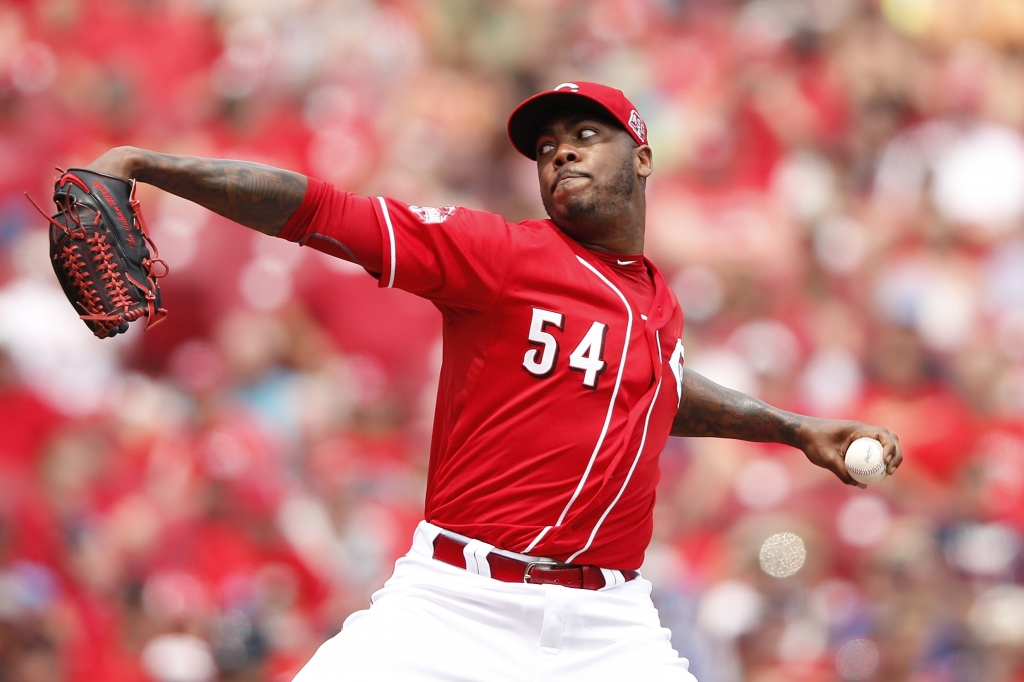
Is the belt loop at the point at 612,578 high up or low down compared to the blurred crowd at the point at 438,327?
down

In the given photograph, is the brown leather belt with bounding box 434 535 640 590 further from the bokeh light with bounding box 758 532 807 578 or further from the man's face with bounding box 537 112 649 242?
the bokeh light with bounding box 758 532 807 578

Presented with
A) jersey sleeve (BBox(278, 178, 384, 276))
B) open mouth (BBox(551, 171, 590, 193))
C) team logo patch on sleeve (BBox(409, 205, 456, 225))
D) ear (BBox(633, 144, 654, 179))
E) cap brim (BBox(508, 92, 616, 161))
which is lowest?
jersey sleeve (BBox(278, 178, 384, 276))

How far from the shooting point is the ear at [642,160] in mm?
3410

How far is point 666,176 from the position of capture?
7.80 metres

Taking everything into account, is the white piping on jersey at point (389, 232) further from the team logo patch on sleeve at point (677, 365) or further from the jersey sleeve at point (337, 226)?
the team logo patch on sleeve at point (677, 365)

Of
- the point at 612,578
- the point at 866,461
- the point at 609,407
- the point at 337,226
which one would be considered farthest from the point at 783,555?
the point at 337,226

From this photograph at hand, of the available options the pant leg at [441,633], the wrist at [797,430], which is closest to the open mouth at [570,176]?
the wrist at [797,430]

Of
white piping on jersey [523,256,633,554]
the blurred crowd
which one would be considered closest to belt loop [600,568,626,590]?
white piping on jersey [523,256,633,554]

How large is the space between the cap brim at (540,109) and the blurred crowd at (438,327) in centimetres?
295

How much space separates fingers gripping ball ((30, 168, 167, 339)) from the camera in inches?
98.7

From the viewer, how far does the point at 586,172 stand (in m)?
3.24

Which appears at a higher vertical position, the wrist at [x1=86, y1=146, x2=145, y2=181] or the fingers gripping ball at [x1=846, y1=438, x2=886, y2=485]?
the wrist at [x1=86, y1=146, x2=145, y2=181]

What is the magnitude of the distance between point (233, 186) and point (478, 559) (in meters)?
1.15

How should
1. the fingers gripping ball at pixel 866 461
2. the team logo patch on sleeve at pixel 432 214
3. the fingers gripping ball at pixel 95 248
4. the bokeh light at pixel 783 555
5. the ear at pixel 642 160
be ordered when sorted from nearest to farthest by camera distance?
the fingers gripping ball at pixel 95 248 < the team logo patch on sleeve at pixel 432 214 < the fingers gripping ball at pixel 866 461 < the ear at pixel 642 160 < the bokeh light at pixel 783 555
